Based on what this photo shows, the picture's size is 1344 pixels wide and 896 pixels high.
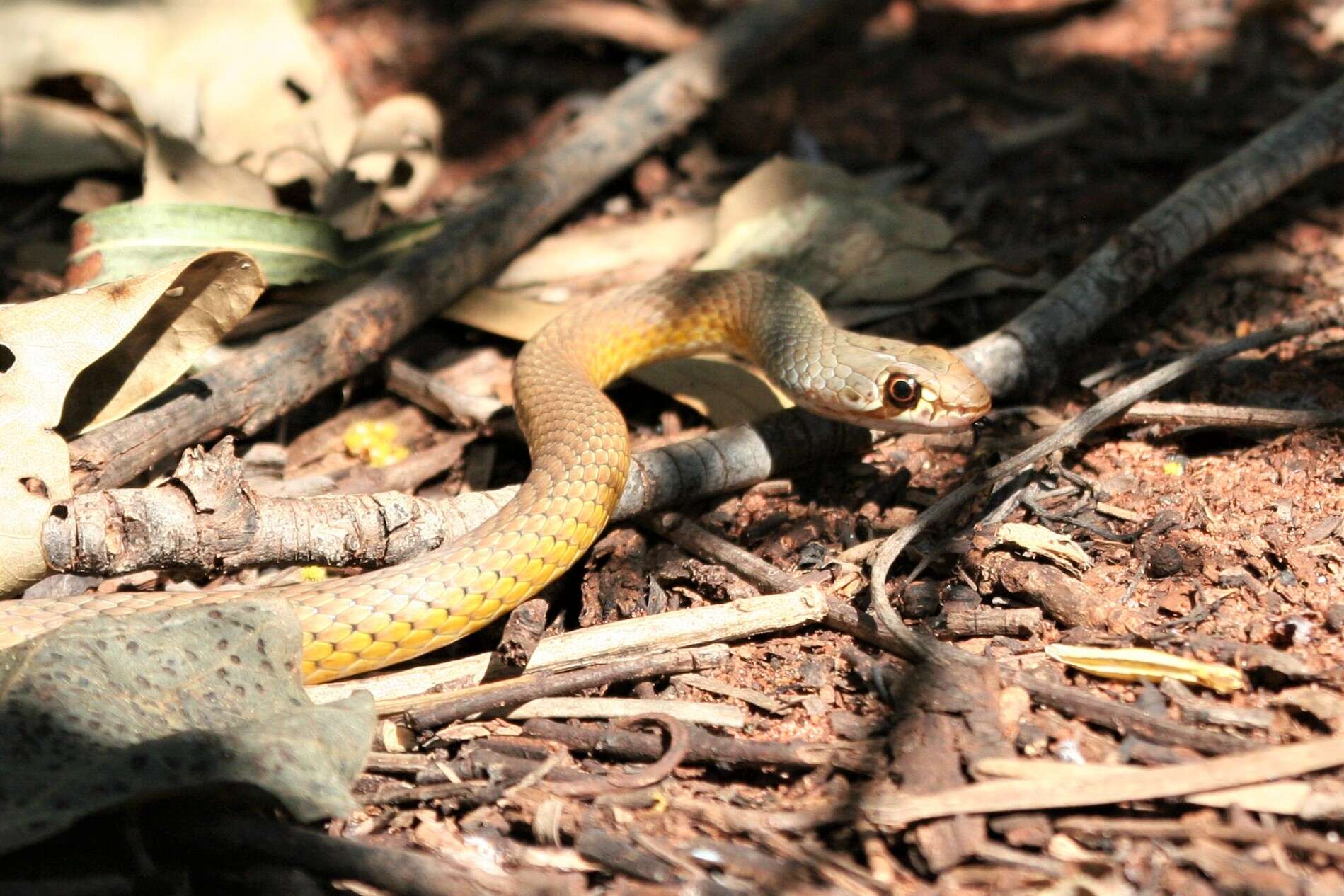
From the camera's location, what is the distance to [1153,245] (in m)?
5.86

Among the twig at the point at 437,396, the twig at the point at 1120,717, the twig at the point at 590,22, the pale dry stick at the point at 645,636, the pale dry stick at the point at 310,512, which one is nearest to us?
the twig at the point at 1120,717

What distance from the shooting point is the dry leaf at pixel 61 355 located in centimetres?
418

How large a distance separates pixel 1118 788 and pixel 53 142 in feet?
21.8

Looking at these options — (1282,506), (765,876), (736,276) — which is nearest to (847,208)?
(736,276)

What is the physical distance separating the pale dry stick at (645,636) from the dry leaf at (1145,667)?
2.91 feet

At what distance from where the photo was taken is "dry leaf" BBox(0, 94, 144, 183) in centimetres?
704

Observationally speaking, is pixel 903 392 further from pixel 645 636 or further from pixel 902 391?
pixel 645 636

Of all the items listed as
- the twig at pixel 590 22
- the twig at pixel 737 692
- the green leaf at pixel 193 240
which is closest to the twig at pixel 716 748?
the twig at pixel 737 692

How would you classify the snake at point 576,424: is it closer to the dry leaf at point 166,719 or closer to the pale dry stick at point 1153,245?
the dry leaf at point 166,719

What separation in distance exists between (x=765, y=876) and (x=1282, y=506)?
98.8 inches

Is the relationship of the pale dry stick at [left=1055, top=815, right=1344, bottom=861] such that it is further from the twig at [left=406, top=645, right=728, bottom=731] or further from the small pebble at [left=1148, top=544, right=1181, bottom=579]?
the twig at [left=406, top=645, right=728, bottom=731]

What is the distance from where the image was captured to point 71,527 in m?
4.18

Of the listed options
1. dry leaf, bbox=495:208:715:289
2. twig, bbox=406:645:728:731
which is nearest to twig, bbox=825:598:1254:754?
twig, bbox=406:645:728:731

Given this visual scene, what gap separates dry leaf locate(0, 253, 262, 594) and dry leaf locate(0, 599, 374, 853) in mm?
516
